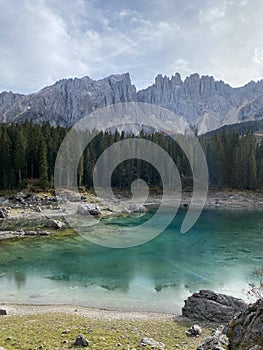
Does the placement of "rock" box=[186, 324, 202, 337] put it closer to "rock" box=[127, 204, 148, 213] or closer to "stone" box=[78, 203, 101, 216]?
"stone" box=[78, 203, 101, 216]

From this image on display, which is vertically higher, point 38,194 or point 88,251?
point 38,194

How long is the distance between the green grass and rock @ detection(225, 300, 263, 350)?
16.9ft

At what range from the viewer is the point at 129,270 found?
30141mm

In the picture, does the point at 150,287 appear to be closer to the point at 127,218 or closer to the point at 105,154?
the point at 127,218

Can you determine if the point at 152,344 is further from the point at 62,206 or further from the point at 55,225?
the point at 62,206

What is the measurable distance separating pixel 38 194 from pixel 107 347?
59.1 m

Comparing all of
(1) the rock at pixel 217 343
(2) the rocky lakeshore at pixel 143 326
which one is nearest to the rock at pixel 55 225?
(2) the rocky lakeshore at pixel 143 326

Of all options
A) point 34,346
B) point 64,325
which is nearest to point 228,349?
point 34,346

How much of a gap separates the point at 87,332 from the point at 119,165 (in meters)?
86.6

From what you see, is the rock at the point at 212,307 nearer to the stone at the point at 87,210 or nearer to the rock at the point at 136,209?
the stone at the point at 87,210

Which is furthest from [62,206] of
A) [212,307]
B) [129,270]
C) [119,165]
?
[212,307]

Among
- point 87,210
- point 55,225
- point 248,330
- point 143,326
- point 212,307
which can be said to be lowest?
point 143,326

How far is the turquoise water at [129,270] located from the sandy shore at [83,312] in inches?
42.0

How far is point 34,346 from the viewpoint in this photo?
13.3m
